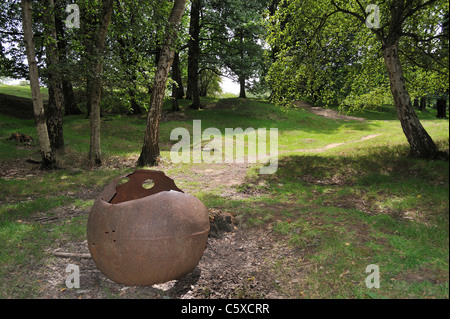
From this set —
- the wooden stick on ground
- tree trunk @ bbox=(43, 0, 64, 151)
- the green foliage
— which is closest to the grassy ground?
the wooden stick on ground

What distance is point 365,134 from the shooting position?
1877 centimetres

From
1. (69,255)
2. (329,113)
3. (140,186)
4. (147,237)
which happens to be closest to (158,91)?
(140,186)

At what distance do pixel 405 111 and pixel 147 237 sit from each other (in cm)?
808

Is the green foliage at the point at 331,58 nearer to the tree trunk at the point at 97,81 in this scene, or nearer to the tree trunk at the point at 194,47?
the tree trunk at the point at 97,81

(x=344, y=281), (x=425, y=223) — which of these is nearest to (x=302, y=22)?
(x=425, y=223)

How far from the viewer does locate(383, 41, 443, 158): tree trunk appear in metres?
7.03

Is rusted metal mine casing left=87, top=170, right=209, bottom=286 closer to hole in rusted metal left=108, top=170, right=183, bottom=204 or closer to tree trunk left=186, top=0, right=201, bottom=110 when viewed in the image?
hole in rusted metal left=108, top=170, right=183, bottom=204

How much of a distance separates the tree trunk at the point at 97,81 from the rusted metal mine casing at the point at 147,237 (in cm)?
959

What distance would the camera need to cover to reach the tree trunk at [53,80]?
1131cm

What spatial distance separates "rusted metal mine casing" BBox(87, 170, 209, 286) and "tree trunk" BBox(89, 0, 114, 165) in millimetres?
9588

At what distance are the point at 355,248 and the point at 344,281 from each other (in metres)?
0.88
